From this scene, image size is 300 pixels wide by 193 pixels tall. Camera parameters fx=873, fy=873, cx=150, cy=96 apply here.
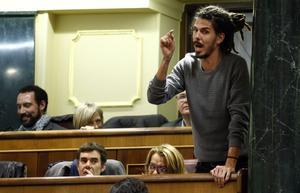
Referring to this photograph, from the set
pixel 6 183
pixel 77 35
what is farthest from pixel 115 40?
pixel 6 183

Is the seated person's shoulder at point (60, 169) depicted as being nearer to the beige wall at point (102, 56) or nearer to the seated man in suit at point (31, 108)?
the seated man in suit at point (31, 108)

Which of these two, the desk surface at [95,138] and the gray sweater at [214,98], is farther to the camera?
the desk surface at [95,138]

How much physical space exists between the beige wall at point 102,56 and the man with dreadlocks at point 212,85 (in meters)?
2.91

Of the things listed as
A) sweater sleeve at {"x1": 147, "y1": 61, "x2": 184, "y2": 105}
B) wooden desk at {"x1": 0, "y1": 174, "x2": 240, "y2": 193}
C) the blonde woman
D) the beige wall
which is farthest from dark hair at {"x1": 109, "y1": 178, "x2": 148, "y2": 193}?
the beige wall

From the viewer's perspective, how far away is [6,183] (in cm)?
302

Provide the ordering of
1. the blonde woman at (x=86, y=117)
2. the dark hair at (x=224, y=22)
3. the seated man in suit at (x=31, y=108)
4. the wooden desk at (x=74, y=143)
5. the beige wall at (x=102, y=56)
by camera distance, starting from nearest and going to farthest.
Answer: the dark hair at (x=224, y=22) → the wooden desk at (x=74, y=143) → the blonde woman at (x=86, y=117) → the seated man in suit at (x=31, y=108) → the beige wall at (x=102, y=56)

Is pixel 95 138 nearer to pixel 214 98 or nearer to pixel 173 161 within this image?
pixel 173 161

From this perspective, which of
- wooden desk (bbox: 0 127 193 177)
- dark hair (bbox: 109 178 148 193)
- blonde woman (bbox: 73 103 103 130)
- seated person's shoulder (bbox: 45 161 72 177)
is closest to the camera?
dark hair (bbox: 109 178 148 193)

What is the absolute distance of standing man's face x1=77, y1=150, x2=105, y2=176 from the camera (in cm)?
367

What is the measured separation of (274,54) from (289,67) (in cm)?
6

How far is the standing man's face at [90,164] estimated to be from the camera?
367cm

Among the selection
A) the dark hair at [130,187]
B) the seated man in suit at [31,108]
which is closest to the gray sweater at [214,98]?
the dark hair at [130,187]

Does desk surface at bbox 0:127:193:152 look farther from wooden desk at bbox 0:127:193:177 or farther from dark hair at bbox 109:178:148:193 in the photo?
dark hair at bbox 109:178:148:193

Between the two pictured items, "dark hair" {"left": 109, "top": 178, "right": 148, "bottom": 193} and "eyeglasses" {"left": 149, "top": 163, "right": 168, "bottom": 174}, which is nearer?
"dark hair" {"left": 109, "top": 178, "right": 148, "bottom": 193}
